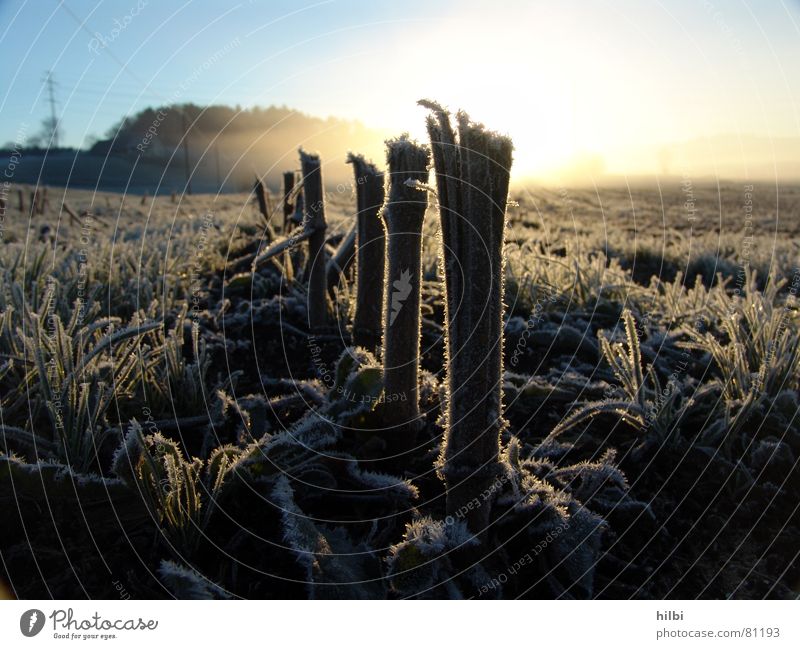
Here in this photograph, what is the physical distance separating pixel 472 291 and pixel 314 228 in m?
1.72

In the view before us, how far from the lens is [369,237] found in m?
2.61

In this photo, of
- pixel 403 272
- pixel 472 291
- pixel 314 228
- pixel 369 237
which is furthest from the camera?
pixel 314 228

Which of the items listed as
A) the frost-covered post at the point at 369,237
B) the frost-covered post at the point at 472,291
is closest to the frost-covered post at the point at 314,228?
the frost-covered post at the point at 369,237

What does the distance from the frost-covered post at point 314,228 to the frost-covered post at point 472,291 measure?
162cm

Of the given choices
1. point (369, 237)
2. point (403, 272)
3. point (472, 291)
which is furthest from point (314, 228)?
point (472, 291)

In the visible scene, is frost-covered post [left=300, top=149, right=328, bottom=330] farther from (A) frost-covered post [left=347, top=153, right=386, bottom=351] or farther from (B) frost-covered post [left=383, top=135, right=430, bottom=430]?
(B) frost-covered post [left=383, top=135, right=430, bottom=430]

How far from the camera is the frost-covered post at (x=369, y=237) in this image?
2.59m

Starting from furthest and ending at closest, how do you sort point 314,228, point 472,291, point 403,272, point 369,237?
point 314,228 → point 369,237 → point 403,272 → point 472,291

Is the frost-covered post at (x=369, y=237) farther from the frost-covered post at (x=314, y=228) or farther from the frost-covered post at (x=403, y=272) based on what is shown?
the frost-covered post at (x=403, y=272)

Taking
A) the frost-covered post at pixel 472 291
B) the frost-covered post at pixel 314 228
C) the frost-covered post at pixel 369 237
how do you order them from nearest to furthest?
the frost-covered post at pixel 472 291
the frost-covered post at pixel 369 237
the frost-covered post at pixel 314 228

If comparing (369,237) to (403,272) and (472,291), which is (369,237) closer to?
(403,272)

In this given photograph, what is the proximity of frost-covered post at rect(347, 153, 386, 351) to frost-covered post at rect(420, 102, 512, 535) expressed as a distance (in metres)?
1.17
